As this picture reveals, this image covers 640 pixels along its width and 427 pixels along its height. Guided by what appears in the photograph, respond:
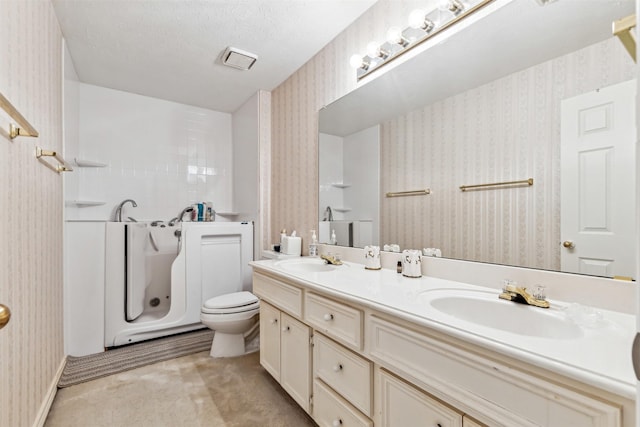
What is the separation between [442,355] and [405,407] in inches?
10.2

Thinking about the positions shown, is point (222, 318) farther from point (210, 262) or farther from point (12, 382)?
point (12, 382)

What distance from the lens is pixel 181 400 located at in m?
1.69

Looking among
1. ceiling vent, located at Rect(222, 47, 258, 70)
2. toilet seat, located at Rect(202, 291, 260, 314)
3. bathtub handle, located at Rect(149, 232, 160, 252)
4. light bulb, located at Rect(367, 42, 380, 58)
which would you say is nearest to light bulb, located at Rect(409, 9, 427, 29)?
light bulb, located at Rect(367, 42, 380, 58)

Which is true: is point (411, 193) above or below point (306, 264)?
above

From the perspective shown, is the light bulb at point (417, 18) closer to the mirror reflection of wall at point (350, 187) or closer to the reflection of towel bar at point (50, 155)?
the mirror reflection of wall at point (350, 187)

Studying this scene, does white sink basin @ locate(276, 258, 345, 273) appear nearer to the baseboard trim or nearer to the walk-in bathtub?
the walk-in bathtub

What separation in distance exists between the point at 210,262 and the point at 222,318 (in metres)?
0.79

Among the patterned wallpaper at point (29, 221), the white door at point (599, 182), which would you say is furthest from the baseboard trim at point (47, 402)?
the white door at point (599, 182)

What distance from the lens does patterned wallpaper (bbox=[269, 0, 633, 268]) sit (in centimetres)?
100

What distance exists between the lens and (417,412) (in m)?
0.87

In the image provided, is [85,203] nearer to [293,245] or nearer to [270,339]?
[293,245]

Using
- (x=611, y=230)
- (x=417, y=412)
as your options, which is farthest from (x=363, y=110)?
(x=417, y=412)

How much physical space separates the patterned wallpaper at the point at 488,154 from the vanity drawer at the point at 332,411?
2.54 ft

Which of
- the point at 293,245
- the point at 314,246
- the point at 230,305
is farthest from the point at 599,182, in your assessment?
the point at 230,305
